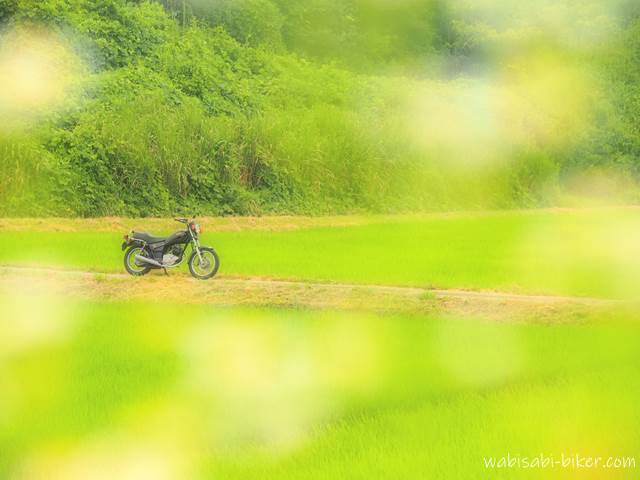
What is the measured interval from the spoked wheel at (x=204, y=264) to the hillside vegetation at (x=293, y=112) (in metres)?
6.29

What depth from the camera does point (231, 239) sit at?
14438 mm

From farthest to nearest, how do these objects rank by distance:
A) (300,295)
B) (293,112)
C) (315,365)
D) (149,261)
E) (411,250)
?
(293,112) → (411,250) → (149,261) → (300,295) → (315,365)

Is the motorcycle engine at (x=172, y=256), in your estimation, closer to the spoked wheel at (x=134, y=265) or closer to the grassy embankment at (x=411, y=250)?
the spoked wheel at (x=134, y=265)

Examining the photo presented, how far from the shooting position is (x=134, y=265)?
35.2ft

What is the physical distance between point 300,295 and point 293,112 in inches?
484

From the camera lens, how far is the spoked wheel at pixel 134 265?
1060 centimetres

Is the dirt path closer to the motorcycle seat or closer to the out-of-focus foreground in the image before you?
the out-of-focus foreground

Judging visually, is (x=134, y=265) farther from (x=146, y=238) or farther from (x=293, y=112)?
(x=293, y=112)

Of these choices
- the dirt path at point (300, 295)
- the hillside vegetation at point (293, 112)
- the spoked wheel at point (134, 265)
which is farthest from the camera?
the hillside vegetation at point (293, 112)

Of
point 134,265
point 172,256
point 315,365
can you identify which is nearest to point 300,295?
point 172,256

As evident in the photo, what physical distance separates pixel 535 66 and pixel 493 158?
649 centimetres

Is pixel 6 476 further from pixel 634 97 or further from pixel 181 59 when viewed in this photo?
pixel 634 97

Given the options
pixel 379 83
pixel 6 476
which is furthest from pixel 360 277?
pixel 379 83

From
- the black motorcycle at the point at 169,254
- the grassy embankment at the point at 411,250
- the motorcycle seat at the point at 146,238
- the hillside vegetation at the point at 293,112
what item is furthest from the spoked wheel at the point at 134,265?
the hillside vegetation at the point at 293,112
